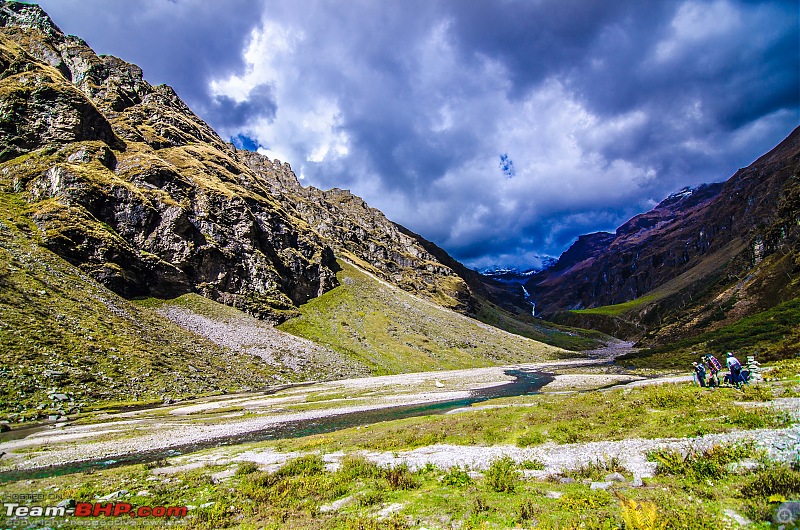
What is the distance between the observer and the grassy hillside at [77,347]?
52.0m

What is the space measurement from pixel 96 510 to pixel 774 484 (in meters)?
26.4

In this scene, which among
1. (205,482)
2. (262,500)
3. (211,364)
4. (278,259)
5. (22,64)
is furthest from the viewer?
(278,259)

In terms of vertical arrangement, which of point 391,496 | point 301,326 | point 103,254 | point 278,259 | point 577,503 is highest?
point 278,259

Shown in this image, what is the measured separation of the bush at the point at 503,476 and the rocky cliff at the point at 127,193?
385 feet

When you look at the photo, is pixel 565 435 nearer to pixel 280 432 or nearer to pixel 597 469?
pixel 597 469

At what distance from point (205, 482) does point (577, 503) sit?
1950cm

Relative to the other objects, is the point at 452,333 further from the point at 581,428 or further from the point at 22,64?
the point at 22,64

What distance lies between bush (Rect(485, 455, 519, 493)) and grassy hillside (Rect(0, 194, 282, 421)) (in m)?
60.7

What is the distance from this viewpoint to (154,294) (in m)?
113

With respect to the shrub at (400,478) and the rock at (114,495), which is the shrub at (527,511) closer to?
the shrub at (400,478)

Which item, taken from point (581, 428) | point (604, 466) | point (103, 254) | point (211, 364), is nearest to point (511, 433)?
point (581, 428)

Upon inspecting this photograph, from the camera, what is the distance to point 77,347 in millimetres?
60875

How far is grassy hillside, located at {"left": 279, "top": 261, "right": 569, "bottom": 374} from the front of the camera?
134375 mm

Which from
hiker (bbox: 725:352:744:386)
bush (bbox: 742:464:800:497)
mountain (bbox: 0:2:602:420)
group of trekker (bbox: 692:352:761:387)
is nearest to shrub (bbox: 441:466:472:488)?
bush (bbox: 742:464:800:497)
